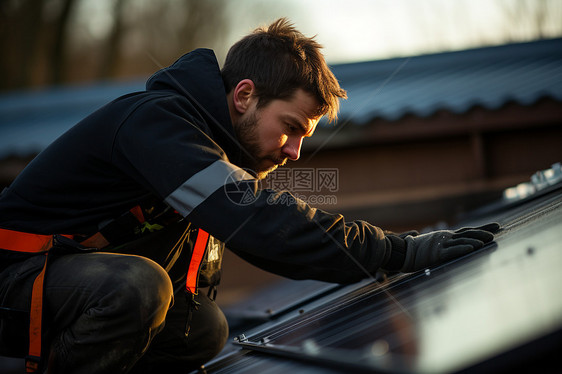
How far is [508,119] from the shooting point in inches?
171

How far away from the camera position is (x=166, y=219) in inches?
76.2

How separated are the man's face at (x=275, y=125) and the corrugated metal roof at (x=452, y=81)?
2.61m

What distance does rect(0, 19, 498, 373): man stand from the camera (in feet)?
5.16

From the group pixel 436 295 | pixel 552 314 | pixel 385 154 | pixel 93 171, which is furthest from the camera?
pixel 385 154

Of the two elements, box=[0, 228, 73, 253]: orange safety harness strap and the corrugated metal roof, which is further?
the corrugated metal roof

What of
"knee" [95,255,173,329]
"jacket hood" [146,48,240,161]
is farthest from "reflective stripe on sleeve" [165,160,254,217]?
"jacket hood" [146,48,240,161]

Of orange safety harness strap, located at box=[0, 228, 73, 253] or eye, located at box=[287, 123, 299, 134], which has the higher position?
eye, located at box=[287, 123, 299, 134]

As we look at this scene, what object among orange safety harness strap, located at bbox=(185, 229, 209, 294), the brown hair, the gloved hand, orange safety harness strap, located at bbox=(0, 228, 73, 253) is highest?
the brown hair

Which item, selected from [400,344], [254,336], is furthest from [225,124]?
[400,344]

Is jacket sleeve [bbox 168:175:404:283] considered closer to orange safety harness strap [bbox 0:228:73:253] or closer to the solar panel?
the solar panel

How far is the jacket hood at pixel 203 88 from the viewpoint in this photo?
73.2 inches

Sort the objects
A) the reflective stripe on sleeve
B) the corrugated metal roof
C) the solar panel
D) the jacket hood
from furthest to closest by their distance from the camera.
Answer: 1. the corrugated metal roof
2. the jacket hood
3. the reflective stripe on sleeve
4. the solar panel

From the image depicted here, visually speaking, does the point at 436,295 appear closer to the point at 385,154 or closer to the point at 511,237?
the point at 511,237

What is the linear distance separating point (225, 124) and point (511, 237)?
3.39 feet
